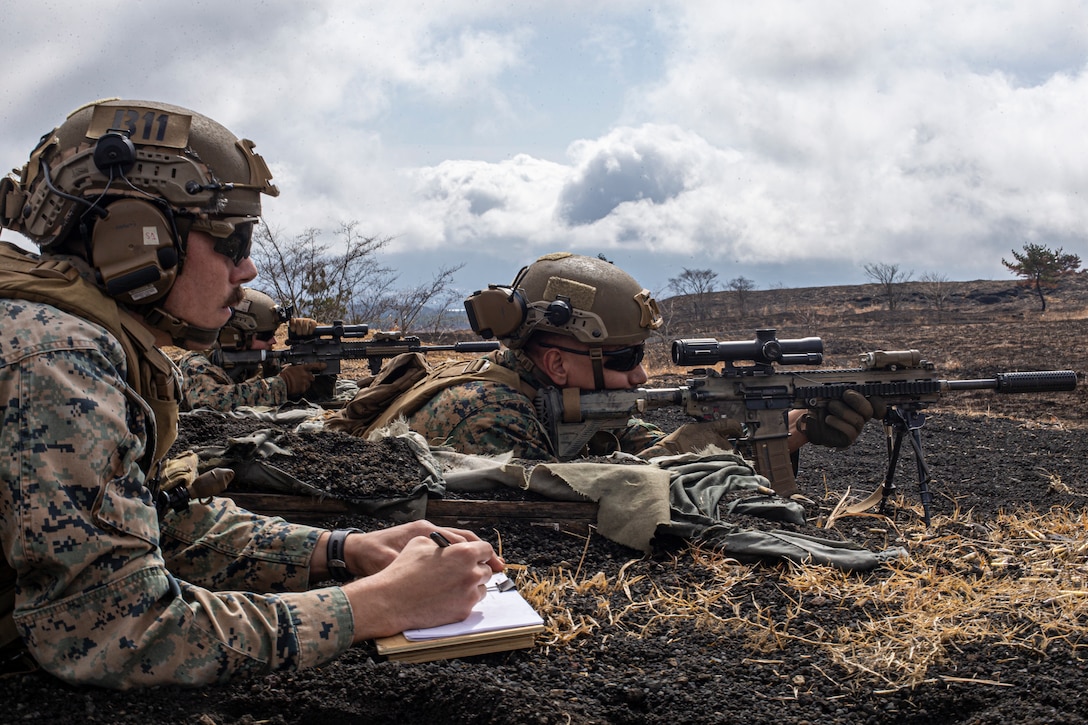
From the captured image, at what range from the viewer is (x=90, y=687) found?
1.90 metres

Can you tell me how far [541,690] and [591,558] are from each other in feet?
3.93

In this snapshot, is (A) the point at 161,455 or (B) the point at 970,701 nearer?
(A) the point at 161,455

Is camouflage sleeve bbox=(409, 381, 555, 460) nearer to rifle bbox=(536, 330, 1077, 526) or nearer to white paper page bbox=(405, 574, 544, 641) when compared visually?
rifle bbox=(536, 330, 1077, 526)

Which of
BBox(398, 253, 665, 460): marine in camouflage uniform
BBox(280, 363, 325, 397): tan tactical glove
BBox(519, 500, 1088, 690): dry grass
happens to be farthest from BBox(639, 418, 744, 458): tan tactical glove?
BBox(280, 363, 325, 397): tan tactical glove

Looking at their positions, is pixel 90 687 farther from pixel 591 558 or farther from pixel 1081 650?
pixel 1081 650

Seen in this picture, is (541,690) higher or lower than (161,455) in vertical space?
lower

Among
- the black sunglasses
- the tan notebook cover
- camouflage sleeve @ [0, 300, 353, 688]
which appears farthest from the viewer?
the black sunglasses

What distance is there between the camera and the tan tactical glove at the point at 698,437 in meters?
5.34

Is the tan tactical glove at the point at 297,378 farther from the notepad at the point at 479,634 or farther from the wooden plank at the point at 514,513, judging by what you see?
the notepad at the point at 479,634

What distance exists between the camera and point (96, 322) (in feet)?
6.41

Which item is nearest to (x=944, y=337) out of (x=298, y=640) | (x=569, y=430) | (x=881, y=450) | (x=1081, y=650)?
(x=881, y=450)

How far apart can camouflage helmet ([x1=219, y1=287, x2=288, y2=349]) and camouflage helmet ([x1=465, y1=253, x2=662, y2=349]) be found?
4606mm

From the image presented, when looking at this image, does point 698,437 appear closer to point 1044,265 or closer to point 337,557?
point 337,557

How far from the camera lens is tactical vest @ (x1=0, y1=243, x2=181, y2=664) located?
6.20ft
